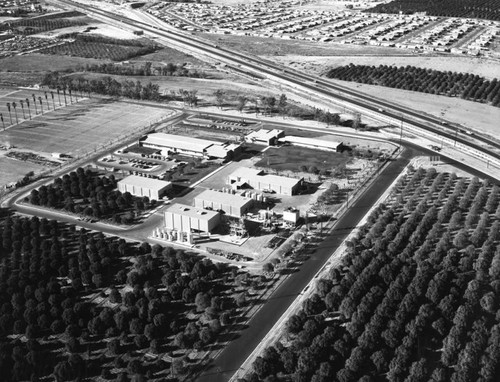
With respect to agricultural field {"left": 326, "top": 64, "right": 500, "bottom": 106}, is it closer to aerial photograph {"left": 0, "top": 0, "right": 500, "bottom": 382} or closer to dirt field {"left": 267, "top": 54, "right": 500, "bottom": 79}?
aerial photograph {"left": 0, "top": 0, "right": 500, "bottom": 382}

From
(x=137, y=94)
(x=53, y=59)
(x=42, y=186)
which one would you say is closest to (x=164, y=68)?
(x=137, y=94)

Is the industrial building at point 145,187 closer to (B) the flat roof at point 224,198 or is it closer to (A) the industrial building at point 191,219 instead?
(B) the flat roof at point 224,198

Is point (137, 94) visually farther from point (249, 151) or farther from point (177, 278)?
point (177, 278)

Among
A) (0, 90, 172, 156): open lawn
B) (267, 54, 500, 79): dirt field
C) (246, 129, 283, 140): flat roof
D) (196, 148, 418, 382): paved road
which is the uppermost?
(267, 54, 500, 79): dirt field

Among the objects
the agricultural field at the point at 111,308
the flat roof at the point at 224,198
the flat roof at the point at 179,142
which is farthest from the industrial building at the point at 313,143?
the agricultural field at the point at 111,308

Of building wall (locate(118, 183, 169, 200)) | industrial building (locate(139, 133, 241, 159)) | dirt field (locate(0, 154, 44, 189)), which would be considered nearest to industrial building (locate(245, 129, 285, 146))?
industrial building (locate(139, 133, 241, 159))

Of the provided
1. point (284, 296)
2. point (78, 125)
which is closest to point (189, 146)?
point (78, 125)

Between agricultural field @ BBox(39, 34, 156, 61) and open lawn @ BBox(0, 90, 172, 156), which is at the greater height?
agricultural field @ BBox(39, 34, 156, 61)

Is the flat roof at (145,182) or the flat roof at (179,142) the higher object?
the flat roof at (179,142)
